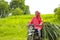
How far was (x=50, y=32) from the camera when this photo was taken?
920 centimetres

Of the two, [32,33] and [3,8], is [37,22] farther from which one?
[3,8]

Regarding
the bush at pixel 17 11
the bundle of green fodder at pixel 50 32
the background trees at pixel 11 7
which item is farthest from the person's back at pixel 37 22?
the bush at pixel 17 11

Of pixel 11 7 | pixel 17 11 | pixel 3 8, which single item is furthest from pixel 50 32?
pixel 11 7

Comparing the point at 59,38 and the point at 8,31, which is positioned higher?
the point at 59,38

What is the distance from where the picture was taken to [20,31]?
19.6 meters

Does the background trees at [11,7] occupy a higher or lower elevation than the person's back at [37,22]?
lower

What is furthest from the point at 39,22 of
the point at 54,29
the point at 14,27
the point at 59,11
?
the point at 59,11

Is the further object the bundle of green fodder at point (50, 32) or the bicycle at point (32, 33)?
the bundle of green fodder at point (50, 32)

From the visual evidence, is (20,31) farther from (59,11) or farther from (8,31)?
(59,11)

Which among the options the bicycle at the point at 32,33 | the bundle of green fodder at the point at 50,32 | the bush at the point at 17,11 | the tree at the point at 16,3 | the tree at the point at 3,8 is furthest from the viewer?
the tree at the point at 16,3

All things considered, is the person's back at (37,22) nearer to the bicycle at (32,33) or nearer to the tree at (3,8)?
the bicycle at (32,33)

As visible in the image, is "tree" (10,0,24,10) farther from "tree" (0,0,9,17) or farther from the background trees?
"tree" (0,0,9,17)

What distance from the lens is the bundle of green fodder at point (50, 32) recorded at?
900cm

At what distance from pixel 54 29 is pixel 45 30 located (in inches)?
15.9
